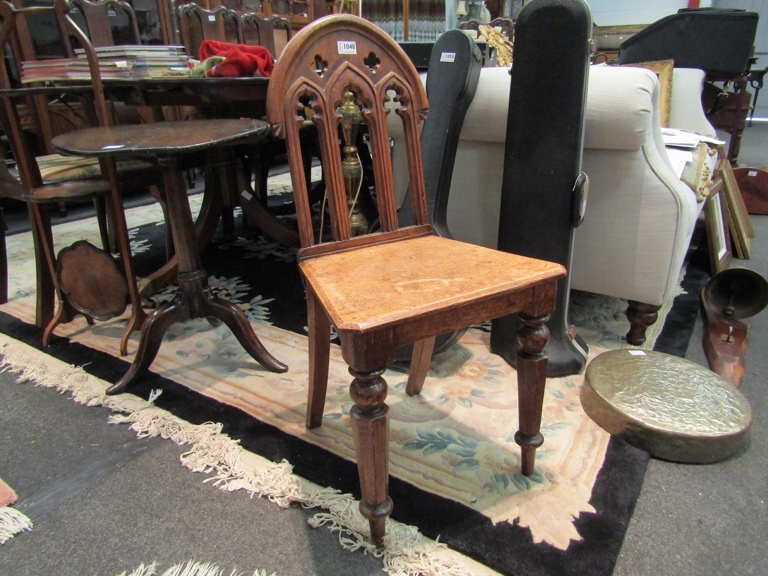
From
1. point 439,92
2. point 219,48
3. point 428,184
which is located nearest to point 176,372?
point 428,184

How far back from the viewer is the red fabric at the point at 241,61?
1.89m

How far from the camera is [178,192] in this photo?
54.2 inches

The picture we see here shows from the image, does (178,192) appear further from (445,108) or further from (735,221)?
(735,221)

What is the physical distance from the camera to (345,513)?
1.01 m

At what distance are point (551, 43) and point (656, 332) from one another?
1.04 m

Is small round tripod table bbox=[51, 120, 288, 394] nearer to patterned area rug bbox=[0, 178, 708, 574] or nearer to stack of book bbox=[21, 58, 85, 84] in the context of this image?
patterned area rug bbox=[0, 178, 708, 574]

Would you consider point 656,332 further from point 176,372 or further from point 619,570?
point 176,372

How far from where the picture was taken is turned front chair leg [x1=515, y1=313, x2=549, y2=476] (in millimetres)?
978

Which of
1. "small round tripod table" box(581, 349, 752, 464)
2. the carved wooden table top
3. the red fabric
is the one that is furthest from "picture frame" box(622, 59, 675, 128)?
the carved wooden table top

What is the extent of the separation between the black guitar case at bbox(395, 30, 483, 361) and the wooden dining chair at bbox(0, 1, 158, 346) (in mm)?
936

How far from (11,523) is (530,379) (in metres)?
1.11

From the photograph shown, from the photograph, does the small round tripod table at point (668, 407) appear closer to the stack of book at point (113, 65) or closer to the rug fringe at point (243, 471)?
the rug fringe at point (243, 471)

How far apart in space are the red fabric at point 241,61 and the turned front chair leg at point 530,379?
1412mm

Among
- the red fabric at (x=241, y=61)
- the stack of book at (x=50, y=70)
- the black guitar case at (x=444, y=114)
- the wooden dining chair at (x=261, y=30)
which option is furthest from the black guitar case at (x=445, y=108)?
the wooden dining chair at (x=261, y=30)
